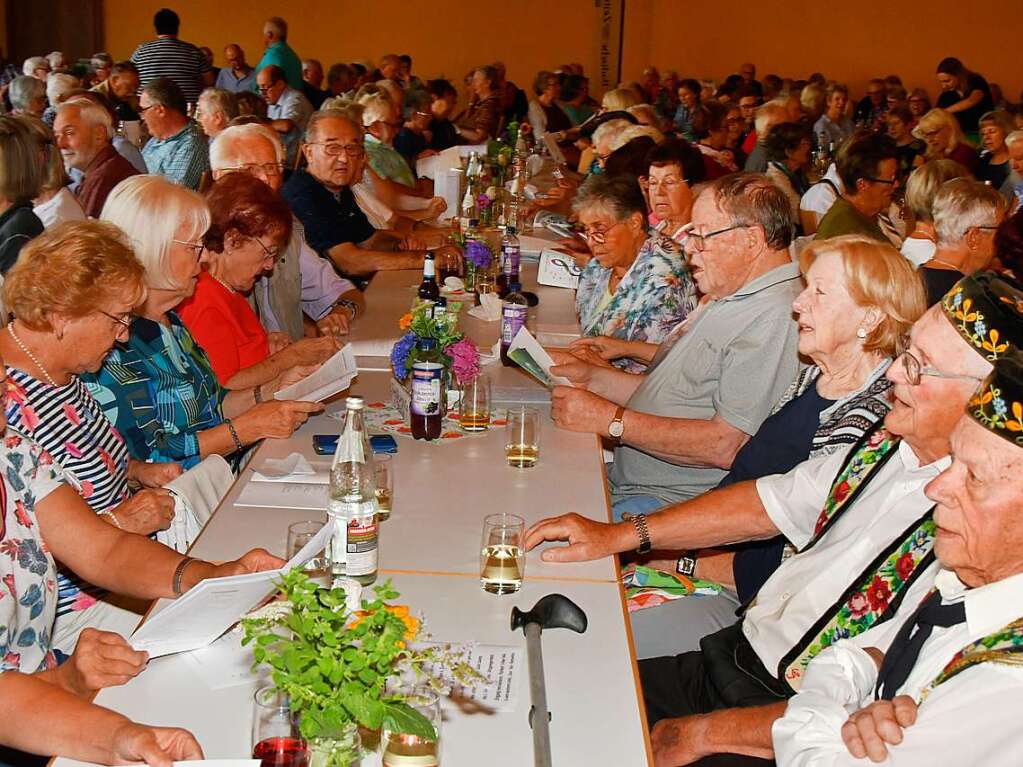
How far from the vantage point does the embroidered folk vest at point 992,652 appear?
59.3 inches

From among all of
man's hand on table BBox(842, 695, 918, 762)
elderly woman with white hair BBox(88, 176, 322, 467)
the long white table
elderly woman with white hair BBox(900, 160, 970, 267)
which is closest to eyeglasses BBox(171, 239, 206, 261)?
elderly woman with white hair BBox(88, 176, 322, 467)

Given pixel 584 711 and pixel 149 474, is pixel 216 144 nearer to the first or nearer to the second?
pixel 149 474

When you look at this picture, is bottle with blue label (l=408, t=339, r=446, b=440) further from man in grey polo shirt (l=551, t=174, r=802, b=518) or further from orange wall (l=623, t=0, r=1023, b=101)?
orange wall (l=623, t=0, r=1023, b=101)

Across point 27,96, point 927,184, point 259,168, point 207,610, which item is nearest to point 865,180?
point 927,184

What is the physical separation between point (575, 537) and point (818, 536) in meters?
0.48

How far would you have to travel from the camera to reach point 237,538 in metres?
2.38

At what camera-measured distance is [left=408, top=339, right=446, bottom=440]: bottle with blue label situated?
9.59ft

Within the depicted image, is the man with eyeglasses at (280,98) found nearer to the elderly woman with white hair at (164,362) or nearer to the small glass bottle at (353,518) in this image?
the elderly woman with white hair at (164,362)

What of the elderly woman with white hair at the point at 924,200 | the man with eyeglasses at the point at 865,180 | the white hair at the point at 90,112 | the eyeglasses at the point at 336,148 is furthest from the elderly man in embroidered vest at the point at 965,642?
the white hair at the point at 90,112

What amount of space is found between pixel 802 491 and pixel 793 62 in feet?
49.8

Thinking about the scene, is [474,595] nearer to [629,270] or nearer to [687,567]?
[687,567]

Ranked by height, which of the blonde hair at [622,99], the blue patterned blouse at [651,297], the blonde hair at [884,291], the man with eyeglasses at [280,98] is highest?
the man with eyeglasses at [280,98]

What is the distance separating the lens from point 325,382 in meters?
3.26

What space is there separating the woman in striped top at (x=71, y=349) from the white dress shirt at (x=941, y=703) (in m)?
1.45
